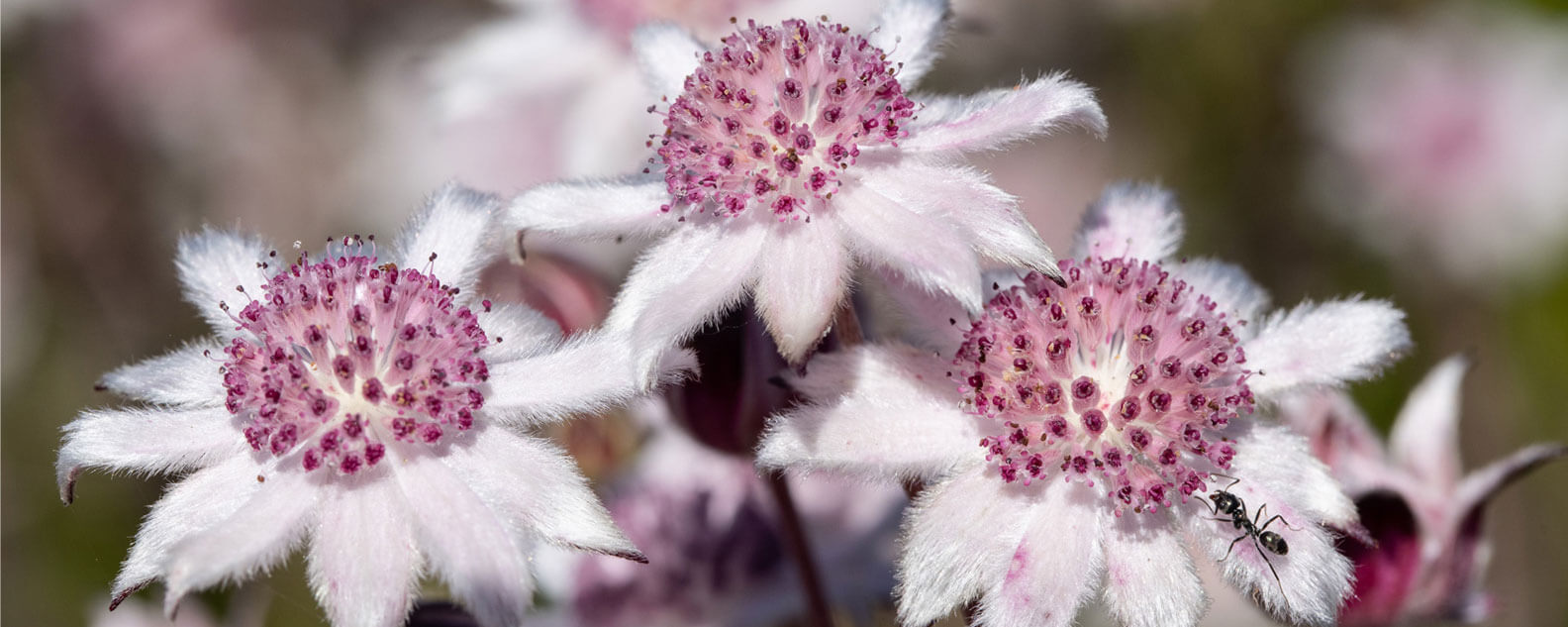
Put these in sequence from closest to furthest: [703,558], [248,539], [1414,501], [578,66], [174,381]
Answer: [248,539]
[174,381]
[1414,501]
[703,558]
[578,66]

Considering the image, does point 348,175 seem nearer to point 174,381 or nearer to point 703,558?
point 703,558

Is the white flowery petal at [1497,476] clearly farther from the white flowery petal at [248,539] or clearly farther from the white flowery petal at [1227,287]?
the white flowery petal at [248,539]

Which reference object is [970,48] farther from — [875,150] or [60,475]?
[60,475]

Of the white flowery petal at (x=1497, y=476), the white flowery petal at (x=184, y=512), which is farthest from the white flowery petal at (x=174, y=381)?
the white flowery petal at (x=1497, y=476)

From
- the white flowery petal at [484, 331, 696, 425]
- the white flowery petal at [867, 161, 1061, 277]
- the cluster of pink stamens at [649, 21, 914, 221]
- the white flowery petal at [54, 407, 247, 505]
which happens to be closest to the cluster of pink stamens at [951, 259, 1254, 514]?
the white flowery petal at [867, 161, 1061, 277]

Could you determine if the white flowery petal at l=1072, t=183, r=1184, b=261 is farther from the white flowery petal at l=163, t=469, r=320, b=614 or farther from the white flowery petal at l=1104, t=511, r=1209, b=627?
the white flowery petal at l=163, t=469, r=320, b=614

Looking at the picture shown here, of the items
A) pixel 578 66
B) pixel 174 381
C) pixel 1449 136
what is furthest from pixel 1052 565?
pixel 1449 136
